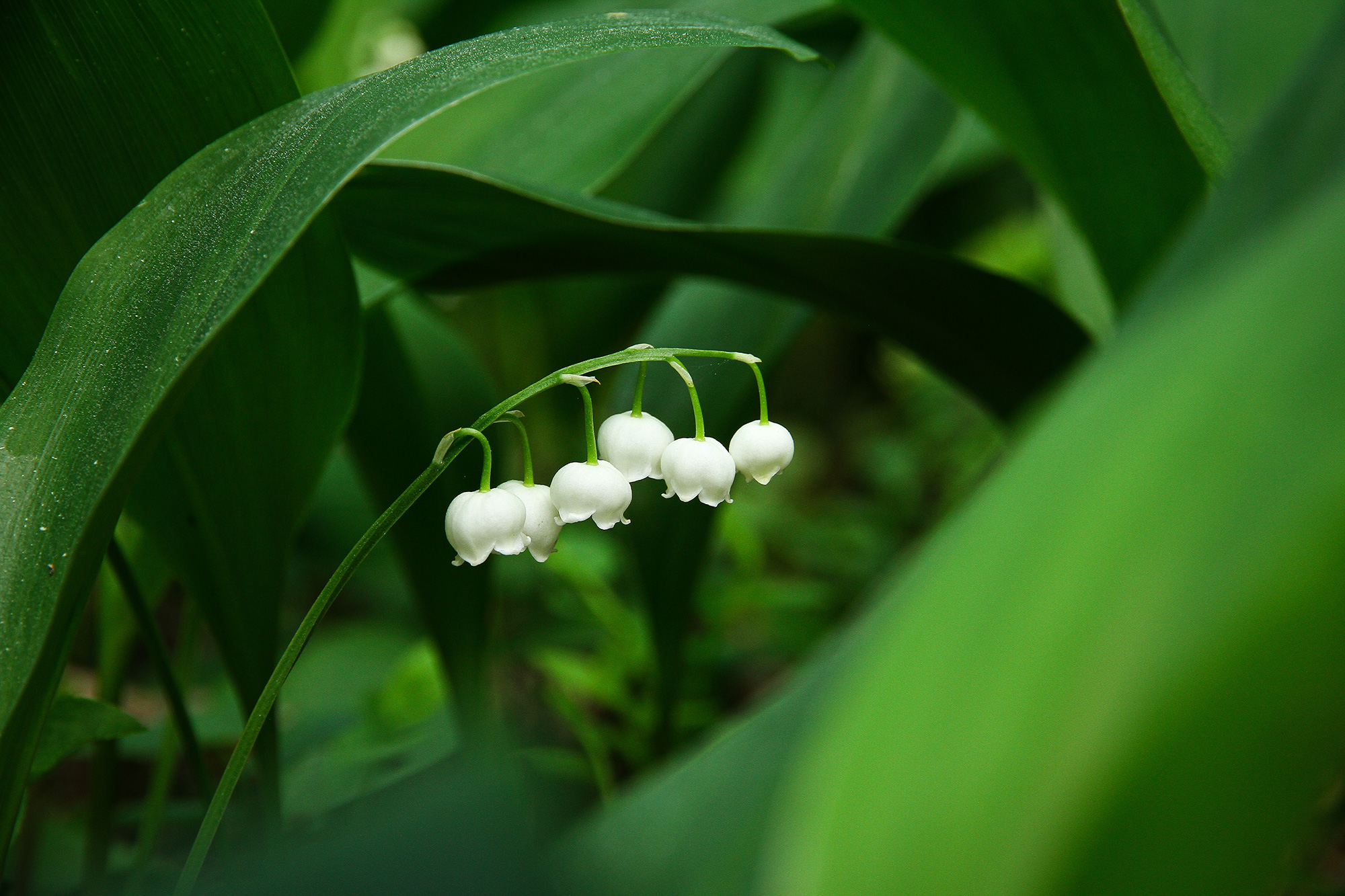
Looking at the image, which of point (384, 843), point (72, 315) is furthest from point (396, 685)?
point (384, 843)

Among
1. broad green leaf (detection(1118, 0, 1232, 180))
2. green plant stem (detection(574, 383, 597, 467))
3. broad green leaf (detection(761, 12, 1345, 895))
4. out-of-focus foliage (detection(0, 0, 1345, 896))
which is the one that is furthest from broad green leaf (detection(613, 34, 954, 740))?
broad green leaf (detection(761, 12, 1345, 895))

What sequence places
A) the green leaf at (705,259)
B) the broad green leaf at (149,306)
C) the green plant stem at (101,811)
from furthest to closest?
1. the green plant stem at (101,811)
2. the green leaf at (705,259)
3. the broad green leaf at (149,306)

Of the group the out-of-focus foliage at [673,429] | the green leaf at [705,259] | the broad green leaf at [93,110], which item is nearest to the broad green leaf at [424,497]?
the out-of-focus foliage at [673,429]

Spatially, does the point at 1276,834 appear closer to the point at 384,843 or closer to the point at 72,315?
the point at 384,843

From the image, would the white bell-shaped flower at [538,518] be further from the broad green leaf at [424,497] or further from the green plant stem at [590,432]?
the broad green leaf at [424,497]

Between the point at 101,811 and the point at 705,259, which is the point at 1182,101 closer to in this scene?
the point at 705,259

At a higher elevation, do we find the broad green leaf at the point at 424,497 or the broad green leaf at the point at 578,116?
the broad green leaf at the point at 578,116
